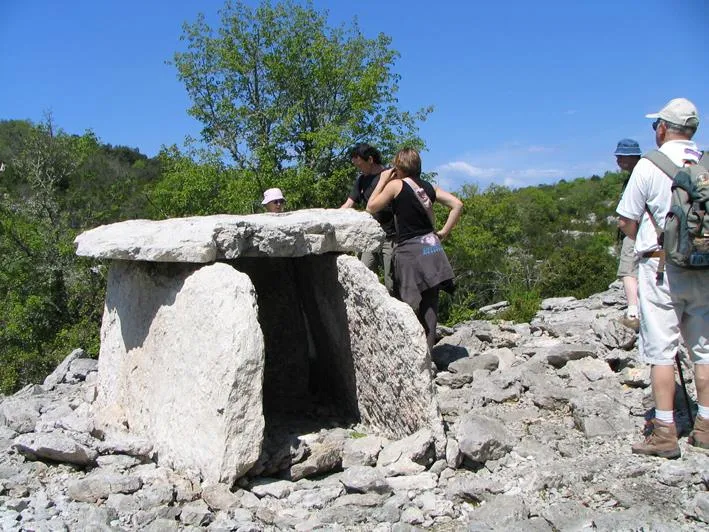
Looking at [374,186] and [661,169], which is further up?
[374,186]

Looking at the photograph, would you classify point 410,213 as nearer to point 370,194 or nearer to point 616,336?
Answer: point 370,194

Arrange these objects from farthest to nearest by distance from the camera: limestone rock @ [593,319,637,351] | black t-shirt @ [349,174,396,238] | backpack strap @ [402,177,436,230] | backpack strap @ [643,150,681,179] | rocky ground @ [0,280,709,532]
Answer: limestone rock @ [593,319,637,351] → black t-shirt @ [349,174,396,238] → backpack strap @ [402,177,436,230] → backpack strap @ [643,150,681,179] → rocky ground @ [0,280,709,532]

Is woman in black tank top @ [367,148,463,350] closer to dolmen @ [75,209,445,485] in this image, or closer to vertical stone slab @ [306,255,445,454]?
dolmen @ [75,209,445,485]

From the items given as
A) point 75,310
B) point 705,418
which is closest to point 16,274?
point 75,310

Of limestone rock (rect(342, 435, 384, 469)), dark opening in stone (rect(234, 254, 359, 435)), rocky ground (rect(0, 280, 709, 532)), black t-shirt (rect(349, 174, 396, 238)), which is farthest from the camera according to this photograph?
black t-shirt (rect(349, 174, 396, 238))

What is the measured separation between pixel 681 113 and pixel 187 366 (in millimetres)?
3555

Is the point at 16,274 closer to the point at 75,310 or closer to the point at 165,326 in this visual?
the point at 75,310

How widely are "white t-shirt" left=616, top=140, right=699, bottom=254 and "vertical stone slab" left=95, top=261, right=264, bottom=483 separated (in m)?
2.49

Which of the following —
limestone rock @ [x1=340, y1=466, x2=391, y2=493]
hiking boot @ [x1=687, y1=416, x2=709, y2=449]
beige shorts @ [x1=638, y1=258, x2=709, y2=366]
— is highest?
beige shorts @ [x1=638, y1=258, x2=709, y2=366]

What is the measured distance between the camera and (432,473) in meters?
4.35

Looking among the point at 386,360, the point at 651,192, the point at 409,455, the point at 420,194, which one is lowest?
the point at 409,455

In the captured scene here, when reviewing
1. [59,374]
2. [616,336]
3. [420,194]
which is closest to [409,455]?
[420,194]

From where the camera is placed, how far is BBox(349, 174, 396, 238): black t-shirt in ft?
20.0

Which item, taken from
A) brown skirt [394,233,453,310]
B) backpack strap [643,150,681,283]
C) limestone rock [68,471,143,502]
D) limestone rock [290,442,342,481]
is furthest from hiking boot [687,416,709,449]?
limestone rock [68,471,143,502]
